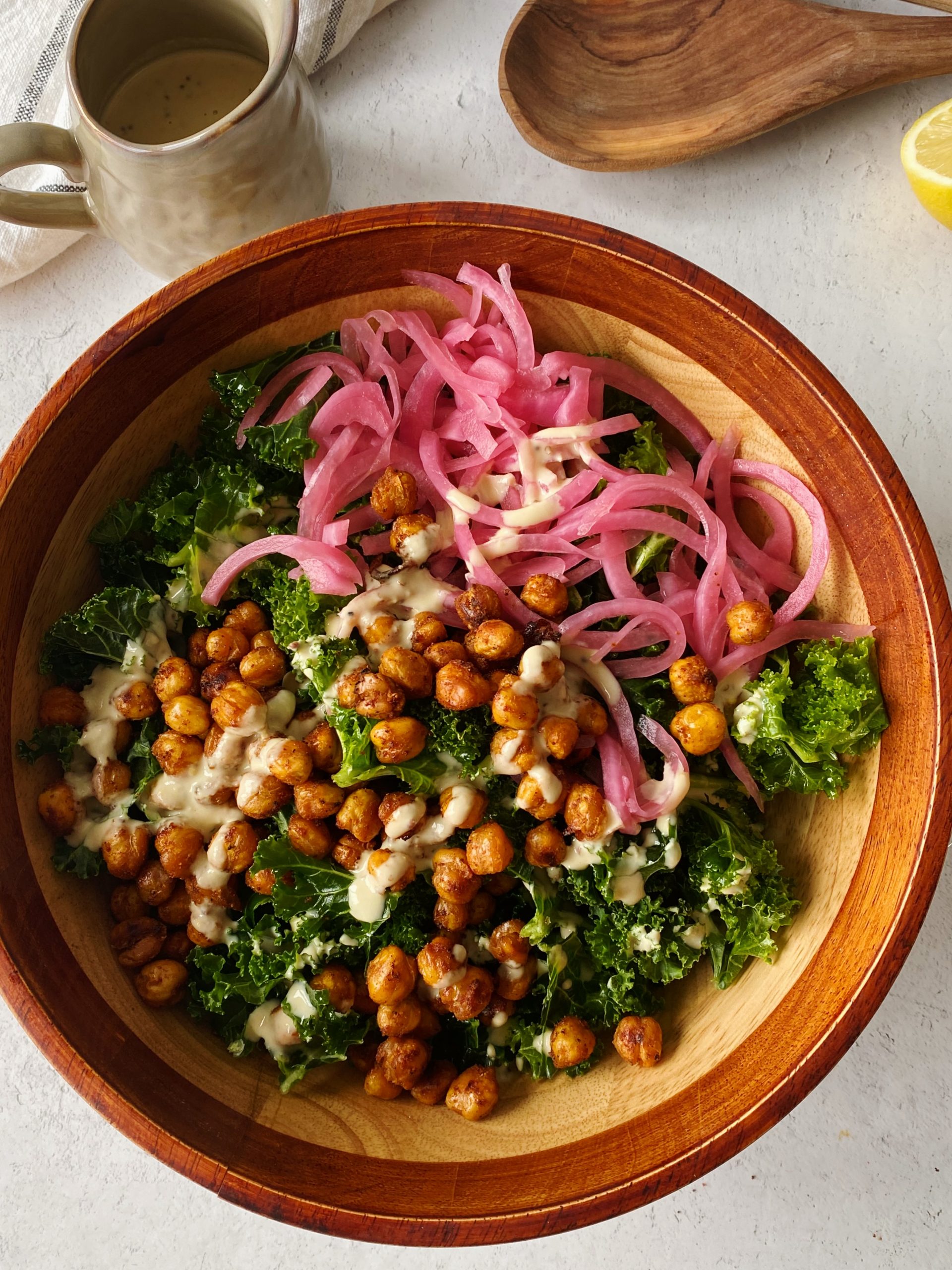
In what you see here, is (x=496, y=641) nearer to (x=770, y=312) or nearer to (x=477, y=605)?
(x=477, y=605)

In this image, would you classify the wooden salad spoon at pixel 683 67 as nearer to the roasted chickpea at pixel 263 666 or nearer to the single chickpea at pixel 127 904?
the roasted chickpea at pixel 263 666

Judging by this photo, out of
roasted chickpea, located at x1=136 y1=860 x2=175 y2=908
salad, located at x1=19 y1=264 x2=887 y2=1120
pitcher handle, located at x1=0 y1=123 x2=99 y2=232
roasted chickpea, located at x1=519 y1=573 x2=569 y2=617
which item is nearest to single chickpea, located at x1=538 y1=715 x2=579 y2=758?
salad, located at x1=19 y1=264 x2=887 y2=1120

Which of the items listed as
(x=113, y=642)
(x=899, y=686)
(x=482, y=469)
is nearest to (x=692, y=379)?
(x=482, y=469)

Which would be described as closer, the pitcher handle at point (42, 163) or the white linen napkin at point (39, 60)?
the pitcher handle at point (42, 163)

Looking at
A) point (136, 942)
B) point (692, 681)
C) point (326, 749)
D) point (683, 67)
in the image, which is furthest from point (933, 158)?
point (136, 942)

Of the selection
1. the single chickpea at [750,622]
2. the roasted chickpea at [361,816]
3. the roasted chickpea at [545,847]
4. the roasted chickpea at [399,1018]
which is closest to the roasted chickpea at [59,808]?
the roasted chickpea at [361,816]

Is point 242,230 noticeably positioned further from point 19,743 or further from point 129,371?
point 19,743

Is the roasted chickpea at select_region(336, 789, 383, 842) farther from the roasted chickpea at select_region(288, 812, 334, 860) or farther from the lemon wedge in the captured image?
the lemon wedge
